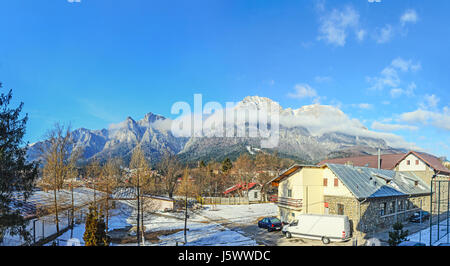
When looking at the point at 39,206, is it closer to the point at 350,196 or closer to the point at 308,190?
the point at 308,190

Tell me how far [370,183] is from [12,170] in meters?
25.2

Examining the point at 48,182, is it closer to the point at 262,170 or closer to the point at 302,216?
the point at 302,216

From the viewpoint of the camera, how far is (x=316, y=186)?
73.2 ft

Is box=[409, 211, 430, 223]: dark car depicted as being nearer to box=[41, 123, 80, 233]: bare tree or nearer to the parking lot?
the parking lot

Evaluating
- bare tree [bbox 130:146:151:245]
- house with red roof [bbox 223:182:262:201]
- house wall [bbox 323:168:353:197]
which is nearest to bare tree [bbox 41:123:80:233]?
bare tree [bbox 130:146:151:245]

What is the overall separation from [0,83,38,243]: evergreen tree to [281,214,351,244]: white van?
16.6m

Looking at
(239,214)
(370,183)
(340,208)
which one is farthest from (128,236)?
(370,183)

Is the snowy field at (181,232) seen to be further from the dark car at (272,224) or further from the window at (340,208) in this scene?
the window at (340,208)

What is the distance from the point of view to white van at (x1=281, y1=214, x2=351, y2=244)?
1722cm

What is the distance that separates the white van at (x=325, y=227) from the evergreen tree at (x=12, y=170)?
16.6m

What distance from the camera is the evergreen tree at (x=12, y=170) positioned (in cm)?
1112

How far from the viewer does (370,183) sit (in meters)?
22.0
